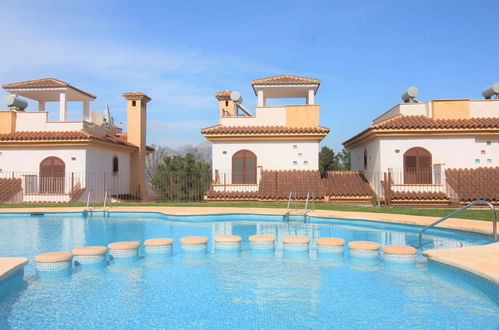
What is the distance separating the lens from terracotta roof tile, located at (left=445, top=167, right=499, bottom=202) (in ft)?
50.2

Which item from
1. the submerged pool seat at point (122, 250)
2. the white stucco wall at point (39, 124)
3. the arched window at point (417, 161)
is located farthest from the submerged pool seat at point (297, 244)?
the white stucco wall at point (39, 124)

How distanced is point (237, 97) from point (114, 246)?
1427cm

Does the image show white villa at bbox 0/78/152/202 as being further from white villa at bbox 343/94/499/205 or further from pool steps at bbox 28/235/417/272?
white villa at bbox 343/94/499/205

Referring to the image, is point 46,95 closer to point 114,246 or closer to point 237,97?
point 237,97

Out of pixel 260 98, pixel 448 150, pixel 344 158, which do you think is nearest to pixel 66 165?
pixel 260 98

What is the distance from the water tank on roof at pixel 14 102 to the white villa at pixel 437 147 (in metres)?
20.1

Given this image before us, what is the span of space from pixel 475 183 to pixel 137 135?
20125mm

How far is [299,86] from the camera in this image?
19516mm

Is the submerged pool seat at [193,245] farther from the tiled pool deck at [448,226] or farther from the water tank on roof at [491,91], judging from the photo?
the water tank on roof at [491,91]

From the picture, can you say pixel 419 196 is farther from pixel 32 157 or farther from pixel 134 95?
pixel 32 157

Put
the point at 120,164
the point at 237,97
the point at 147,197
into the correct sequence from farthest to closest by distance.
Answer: the point at 147,197 < the point at 120,164 < the point at 237,97

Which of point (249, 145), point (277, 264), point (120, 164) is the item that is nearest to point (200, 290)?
point (277, 264)

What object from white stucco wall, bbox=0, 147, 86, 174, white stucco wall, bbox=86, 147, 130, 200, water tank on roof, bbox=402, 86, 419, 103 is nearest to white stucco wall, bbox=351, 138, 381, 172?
water tank on roof, bbox=402, 86, 419, 103

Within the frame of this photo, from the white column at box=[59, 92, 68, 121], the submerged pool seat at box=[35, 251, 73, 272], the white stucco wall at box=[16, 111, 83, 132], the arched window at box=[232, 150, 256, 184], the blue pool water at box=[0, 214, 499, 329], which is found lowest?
the blue pool water at box=[0, 214, 499, 329]
